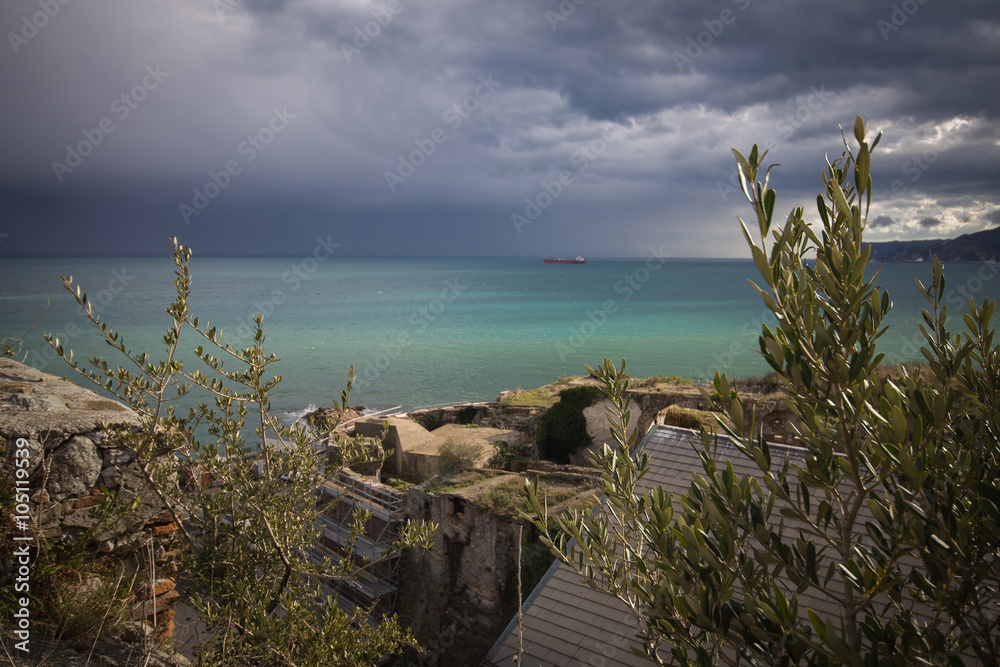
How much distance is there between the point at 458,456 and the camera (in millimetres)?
20016

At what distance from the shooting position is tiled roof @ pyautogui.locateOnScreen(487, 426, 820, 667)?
23.2 feet

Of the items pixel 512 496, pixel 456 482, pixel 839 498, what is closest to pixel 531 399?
pixel 456 482

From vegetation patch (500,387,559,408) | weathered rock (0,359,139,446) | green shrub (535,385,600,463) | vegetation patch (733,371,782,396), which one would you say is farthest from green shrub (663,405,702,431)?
weathered rock (0,359,139,446)

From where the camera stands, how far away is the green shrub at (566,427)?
73.8 ft

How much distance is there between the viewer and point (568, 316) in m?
89.2

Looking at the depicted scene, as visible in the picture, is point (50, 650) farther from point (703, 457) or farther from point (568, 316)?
point (568, 316)

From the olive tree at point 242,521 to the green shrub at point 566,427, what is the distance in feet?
60.0

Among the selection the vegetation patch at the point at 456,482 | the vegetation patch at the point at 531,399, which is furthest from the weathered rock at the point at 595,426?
the vegetation patch at the point at 456,482

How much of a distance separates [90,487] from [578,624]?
5909 mm

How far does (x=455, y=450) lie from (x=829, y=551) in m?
14.9

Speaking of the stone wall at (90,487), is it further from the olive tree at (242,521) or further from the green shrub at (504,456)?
the green shrub at (504,456)

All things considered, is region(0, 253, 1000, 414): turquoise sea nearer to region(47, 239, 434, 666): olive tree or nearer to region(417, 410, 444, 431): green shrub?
region(417, 410, 444, 431): green shrub

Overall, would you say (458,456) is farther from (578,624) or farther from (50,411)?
(50,411)

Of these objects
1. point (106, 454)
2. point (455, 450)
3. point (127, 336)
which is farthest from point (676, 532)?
point (127, 336)
